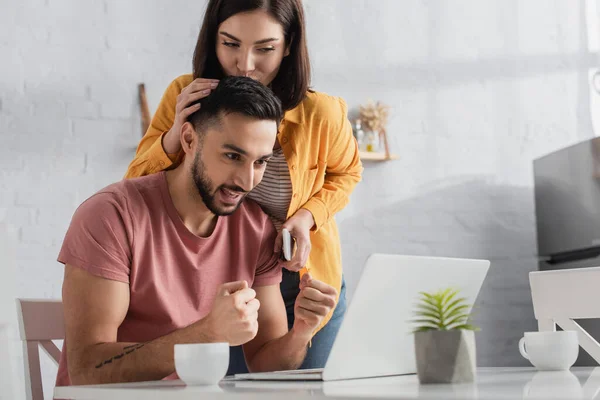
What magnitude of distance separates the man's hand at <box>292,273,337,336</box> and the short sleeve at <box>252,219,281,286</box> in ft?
0.97

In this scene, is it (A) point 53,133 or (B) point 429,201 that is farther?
(B) point 429,201

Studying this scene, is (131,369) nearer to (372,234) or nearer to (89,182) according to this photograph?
(89,182)

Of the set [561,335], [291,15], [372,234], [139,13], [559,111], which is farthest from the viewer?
[559,111]

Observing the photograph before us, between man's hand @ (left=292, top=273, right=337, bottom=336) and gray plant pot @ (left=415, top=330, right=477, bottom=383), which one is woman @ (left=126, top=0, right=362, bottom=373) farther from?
gray plant pot @ (left=415, top=330, right=477, bottom=383)

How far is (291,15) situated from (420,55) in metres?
2.02

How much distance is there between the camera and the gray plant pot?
0.83m

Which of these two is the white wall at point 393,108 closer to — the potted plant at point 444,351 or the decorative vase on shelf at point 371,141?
the decorative vase on shelf at point 371,141

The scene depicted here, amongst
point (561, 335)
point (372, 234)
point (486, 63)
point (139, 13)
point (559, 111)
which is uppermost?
point (139, 13)

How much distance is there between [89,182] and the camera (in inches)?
115

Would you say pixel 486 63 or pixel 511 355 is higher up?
pixel 486 63

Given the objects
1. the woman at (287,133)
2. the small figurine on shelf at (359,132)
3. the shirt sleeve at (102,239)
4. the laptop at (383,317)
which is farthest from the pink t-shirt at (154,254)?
the small figurine on shelf at (359,132)

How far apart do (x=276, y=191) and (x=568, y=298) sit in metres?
0.67

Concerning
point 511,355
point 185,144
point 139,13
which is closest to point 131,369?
point 185,144

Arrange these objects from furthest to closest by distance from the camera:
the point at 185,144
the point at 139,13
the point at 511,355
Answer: the point at 511,355
the point at 139,13
the point at 185,144
